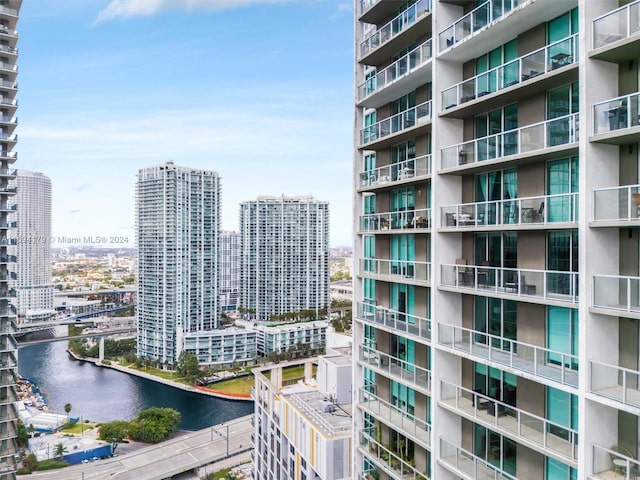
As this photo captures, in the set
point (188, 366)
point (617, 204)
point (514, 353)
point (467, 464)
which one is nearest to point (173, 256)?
point (188, 366)

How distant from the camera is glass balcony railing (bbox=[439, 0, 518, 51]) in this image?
28.2ft

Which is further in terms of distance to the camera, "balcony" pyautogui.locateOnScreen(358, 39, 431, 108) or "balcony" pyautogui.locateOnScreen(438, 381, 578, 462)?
"balcony" pyautogui.locateOnScreen(358, 39, 431, 108)

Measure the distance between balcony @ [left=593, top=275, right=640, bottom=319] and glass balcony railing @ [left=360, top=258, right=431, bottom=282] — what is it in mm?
3840

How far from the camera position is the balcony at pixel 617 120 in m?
6.59

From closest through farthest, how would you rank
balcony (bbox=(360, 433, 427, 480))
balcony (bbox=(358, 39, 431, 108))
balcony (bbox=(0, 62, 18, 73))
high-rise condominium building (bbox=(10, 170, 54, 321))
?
balcony (bbox=(358, 39, 431, 108)), balcony (bbox=(360, 433, 427, 480)), balcony (bbox=(0, 62, 18, 73)), high-rise condominium building (bbox=(10, 170, 54, 321))

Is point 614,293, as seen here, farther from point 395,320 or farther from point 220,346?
point 220,346

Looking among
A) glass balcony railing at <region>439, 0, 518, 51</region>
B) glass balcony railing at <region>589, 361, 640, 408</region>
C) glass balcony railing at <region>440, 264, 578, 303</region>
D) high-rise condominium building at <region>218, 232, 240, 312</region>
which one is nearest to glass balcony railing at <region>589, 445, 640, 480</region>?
glass balcony railing at <region>589, 361, 640, 408</region>

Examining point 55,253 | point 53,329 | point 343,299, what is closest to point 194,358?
point 53,329

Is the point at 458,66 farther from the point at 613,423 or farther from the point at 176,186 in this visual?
the point at 176,186

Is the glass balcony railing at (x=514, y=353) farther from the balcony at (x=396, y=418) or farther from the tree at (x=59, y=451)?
the tree at (x=59, y=451)

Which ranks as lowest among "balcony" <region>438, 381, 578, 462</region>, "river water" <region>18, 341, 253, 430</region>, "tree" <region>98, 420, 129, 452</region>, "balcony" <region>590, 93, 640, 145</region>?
"river water" <region>18, 341, 253, 430</region>

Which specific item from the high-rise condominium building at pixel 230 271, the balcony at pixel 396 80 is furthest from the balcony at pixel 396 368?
the high-rise condominium building at pixel 230 271

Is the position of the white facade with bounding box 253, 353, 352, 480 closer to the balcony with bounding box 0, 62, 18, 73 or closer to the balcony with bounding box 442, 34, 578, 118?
the balcony with bounding box 442, 34, 578, 118

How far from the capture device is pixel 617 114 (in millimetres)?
6758
